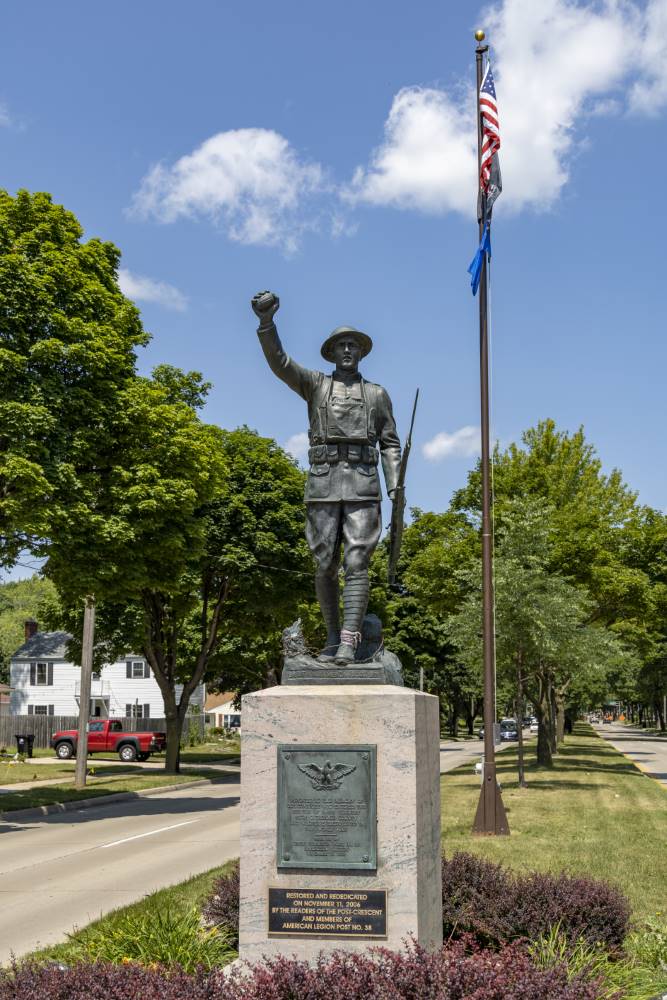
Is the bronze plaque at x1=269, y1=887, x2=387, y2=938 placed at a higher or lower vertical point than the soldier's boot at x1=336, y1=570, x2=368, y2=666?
lower

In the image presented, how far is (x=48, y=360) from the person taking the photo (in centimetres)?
1908

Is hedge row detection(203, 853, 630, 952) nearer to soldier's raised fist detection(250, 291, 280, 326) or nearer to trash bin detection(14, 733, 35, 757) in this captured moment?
soldier's raised fist detection(250, 291, 280, 326)

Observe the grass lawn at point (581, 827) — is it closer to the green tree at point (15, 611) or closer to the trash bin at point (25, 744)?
the trash bin at point (25, 744)

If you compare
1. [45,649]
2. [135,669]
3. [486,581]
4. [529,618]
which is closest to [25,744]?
[135,669]

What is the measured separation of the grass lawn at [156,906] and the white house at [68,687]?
2046 inches

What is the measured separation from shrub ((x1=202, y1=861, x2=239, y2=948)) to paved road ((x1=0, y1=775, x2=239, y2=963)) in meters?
1.92

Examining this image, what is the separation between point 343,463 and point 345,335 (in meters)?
1.01

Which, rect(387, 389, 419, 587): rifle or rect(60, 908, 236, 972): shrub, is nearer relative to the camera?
rect(60, 908, 236, 972): shrub

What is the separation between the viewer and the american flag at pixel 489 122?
54.6 feet

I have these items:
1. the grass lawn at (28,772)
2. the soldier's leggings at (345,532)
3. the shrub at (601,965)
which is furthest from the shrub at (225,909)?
the grass lawn at (28,772)

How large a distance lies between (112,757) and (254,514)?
18.6m

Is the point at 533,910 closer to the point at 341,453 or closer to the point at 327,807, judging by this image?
the point at 327,807

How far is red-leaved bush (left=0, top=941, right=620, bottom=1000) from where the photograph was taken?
5191mm

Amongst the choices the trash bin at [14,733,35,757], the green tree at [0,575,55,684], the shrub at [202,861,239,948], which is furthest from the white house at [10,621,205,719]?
the shrub at [202,861,239,948]
